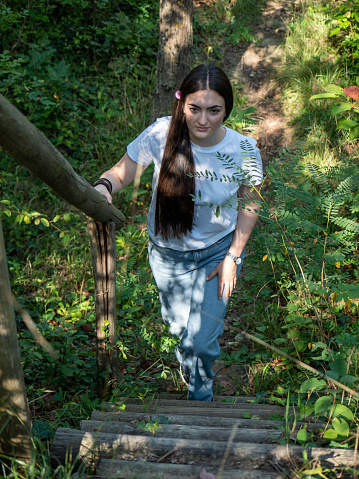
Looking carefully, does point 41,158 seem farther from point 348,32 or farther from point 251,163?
point 348,32

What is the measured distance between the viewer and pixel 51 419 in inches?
115

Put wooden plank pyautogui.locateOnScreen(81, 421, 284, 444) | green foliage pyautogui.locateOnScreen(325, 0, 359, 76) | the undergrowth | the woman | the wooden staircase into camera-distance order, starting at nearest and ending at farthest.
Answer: the wooden staircase, wooden plank pyautogui.locateOnScreen(81, 421, 284, 444), the woman, the undergrowth, green foliage pyautogui.locateOnScreen(325, 0, 359, 76)

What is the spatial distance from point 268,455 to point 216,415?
0.92 metres

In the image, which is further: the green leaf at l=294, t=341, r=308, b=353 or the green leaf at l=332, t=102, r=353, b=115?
the green leaf at l=332, t=102, r=353, b=115

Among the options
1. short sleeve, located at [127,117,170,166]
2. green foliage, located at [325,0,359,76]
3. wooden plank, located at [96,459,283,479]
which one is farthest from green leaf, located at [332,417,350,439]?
green foliage, located at [325,0,359,76]

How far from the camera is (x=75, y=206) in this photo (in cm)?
225

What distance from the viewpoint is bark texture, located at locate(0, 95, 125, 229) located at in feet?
5.04

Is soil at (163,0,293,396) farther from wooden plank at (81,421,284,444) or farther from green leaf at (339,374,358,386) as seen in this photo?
wooden plank at (81,421,284,444)

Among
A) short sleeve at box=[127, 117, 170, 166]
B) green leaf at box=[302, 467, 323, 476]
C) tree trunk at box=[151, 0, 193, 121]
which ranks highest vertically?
tree trunk at box=[151, 0, 193, 121]

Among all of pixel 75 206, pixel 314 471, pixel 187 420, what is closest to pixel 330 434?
pixel 314 471

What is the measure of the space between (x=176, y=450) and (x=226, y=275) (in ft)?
4.38

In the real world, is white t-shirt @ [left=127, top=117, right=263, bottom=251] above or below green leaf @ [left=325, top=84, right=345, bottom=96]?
below

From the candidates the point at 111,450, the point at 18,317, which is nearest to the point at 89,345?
the point at 18,317

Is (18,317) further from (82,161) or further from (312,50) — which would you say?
(312,50)
